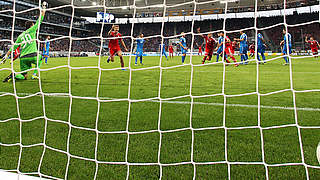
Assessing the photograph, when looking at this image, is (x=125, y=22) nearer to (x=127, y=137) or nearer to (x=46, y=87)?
(x=46, y=87)

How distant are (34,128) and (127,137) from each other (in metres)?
1.08

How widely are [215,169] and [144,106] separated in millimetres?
1808

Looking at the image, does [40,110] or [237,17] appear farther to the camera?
[237,17]

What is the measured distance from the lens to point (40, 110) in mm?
3105

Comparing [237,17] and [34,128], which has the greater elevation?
[237,17]

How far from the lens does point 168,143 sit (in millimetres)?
2033

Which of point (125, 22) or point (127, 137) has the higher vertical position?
point (125, 22)

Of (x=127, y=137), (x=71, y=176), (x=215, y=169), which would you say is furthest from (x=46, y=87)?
(x=215, y=169)

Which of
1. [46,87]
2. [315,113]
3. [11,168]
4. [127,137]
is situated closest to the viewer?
[11,168]

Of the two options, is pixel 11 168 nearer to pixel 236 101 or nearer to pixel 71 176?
pixel 71 176

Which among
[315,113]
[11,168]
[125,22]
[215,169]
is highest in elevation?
[125,22]

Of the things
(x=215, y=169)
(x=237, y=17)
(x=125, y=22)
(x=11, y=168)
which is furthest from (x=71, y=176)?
(x=125, y=22)

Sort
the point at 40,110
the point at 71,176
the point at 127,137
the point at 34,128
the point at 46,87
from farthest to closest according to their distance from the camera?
the point at 46,87, the point at 40,110, the point at 34,128, the point at 127,137, the point at 71,176

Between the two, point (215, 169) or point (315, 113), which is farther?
point (315, 113)
